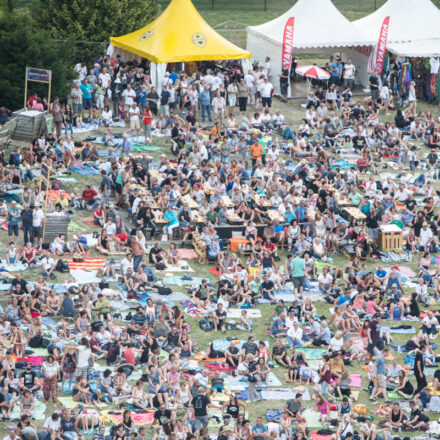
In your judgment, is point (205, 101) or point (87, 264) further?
point (205, 101)

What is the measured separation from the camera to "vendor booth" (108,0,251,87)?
41500mm

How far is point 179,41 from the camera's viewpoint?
41.9 meters

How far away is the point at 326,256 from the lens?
104 ft

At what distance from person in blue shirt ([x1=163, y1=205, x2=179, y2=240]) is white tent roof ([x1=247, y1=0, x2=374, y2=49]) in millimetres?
15012

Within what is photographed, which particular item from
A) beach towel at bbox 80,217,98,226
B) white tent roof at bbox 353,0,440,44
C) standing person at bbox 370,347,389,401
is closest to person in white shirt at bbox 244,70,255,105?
white tent roof at bbox 353,0,440,44

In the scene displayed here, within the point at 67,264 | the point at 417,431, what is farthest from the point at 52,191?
the point at 417,431

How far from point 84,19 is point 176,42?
501cm

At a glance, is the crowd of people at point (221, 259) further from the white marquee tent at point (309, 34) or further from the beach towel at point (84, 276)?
the white marquee tent at point (309, 34)

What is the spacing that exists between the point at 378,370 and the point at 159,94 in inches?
793

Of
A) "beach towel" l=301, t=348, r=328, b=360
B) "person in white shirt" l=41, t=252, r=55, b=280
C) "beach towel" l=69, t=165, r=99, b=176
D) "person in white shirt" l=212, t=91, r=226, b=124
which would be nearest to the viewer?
"beach towel" l=301, t=348, r=328, b=360

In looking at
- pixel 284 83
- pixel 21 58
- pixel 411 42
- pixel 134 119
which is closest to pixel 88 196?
pixel 134 119

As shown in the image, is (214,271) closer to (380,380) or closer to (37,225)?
(37,225)

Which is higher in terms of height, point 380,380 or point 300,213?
point 300,213

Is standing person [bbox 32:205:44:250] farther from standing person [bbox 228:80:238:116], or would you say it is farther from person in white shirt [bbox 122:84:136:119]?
standing person [bbox 228:80:238:116]
